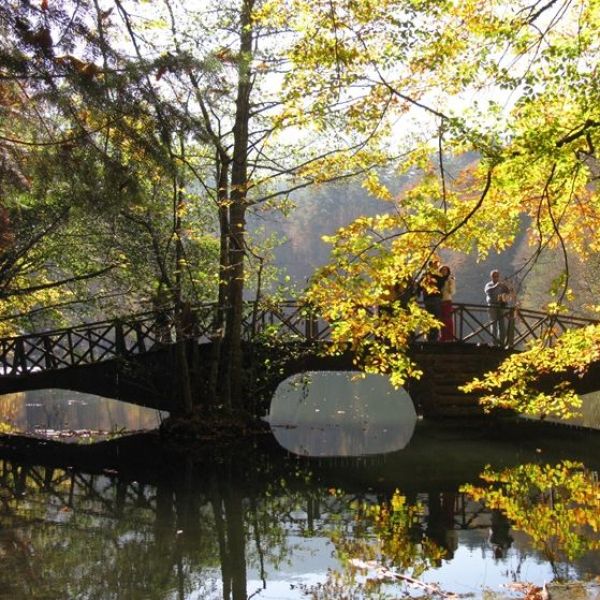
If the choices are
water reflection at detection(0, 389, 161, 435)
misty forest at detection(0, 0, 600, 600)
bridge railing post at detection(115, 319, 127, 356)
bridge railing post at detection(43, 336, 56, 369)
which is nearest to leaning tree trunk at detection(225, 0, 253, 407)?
misty forest at detection(0, 0, 600, 600)

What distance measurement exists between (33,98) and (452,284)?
11275 millimetres

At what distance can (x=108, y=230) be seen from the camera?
1306 centimetres

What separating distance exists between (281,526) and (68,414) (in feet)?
50.5

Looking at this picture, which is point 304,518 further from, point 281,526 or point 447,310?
point 447,310

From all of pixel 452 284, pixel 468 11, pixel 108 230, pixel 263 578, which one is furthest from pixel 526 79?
pixel 452 284

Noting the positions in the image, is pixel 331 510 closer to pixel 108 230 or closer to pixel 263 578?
pixel 263 578

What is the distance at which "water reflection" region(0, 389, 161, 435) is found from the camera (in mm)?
18828

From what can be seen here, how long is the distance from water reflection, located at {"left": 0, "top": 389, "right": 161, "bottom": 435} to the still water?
3.78 metres

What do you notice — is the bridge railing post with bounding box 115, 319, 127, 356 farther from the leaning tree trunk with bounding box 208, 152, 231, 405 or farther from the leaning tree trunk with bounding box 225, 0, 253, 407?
the leaning tree trunk with bounding box 225, 0, 253, 407

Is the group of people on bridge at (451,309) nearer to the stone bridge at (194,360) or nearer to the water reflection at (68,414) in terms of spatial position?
the stone bridge at (194,360)

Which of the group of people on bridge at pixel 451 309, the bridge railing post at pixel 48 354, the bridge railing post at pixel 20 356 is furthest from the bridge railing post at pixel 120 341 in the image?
the group of people on bridge at pixel 451 309

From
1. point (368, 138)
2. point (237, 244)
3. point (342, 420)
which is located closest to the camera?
point (368, 138)

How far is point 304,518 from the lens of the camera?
8.68 metres

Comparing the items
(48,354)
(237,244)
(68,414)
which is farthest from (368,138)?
(68,414)
